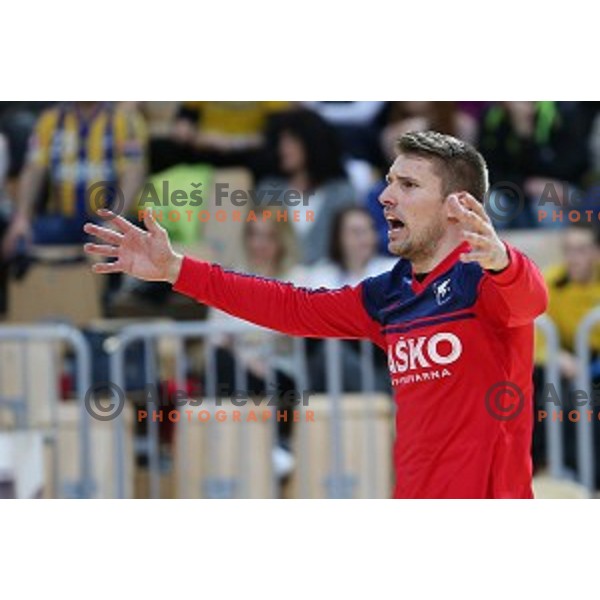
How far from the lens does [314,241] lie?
742cm

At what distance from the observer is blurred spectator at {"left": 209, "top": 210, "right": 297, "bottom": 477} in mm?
7352

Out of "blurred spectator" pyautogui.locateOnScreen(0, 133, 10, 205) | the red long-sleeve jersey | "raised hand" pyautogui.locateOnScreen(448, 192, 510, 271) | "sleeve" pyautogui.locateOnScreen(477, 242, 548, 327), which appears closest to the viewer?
"raised hand" pyautogui.locateOnScreen(448, 192, 510, 271)

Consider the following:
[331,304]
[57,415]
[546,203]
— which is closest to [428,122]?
[546,203]

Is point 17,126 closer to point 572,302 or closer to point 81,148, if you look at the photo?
point 81,148

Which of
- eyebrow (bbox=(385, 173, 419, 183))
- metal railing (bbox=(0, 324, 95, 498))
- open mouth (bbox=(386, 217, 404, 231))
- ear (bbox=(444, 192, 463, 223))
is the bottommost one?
metal railing (bbox=(0, 324, 95, 498))

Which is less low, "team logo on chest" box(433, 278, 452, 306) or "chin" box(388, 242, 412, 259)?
"chin" box(388, 242, 412, 259)

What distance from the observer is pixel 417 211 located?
4.57 m

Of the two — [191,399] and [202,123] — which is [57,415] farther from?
[202,123]

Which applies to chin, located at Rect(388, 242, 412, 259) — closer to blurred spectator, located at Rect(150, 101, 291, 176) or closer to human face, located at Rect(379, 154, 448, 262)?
human face, located at Rect(379, 154, 448, 262)

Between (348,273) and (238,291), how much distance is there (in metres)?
2.64

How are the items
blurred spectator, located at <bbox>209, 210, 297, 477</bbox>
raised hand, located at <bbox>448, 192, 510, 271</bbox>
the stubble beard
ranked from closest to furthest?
1. raised hand, located at <bbox>448, 192, 510, 271</bbox>
2. the stubble beard
3. blurred spectator, located at <bbox>209, 210, 297, 477</bbox>

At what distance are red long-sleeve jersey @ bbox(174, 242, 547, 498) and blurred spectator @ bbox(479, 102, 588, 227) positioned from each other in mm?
2726

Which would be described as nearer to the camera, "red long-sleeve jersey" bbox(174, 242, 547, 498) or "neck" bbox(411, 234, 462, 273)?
"red long-sleeve jersey" bbox(174, 242, 547, 498)

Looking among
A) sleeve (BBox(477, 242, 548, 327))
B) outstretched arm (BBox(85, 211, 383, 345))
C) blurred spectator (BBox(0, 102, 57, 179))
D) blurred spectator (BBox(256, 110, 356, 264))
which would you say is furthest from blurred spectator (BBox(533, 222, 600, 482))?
sleeve (BBox(477, 242, 548, 327))
